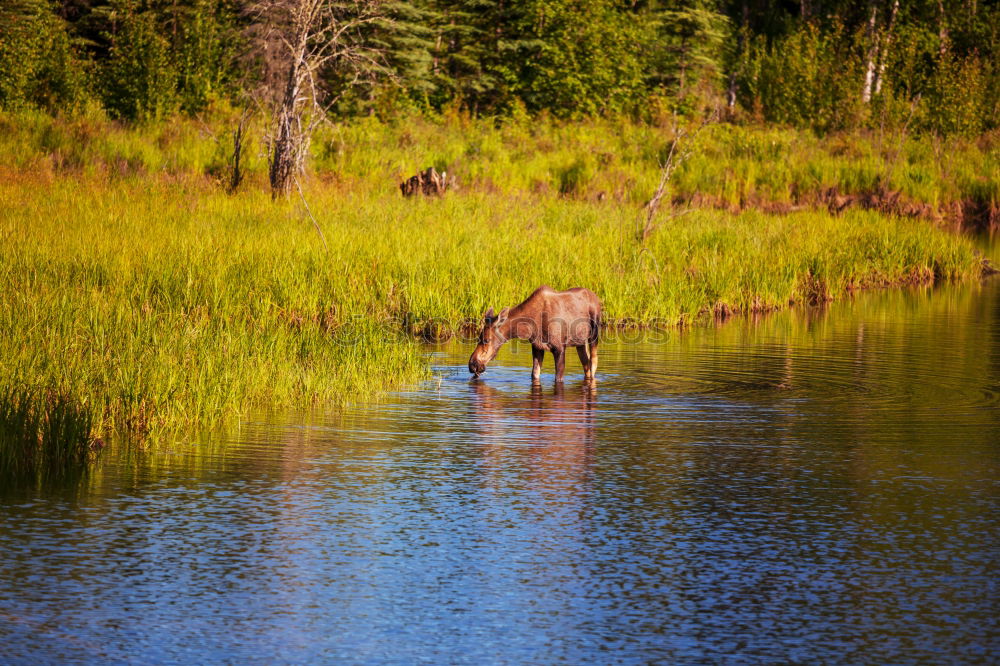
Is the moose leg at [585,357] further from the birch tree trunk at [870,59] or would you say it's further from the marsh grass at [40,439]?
the birch tree trunk at [870,59]

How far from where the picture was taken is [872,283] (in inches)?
1040

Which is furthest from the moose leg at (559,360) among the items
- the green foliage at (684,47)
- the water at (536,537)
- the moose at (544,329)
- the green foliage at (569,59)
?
the green foliage at (684,47)

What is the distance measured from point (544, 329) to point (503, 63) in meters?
35.4

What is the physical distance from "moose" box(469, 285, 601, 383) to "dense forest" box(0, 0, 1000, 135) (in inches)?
754

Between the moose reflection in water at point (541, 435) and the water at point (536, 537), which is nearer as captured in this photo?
the water at point (536, 537)

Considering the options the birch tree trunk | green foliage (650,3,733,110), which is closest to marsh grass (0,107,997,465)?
the birch tree trunk

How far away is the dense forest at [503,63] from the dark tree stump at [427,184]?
636 centimetres

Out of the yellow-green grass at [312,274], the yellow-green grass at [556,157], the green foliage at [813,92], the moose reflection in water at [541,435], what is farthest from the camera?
the green foliage at [813,92]

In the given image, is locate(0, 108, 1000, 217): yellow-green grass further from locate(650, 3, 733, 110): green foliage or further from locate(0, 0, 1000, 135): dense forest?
locate(650, 3, 733, 110): green foliage

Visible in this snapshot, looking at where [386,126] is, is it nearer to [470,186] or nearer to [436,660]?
[470,186]

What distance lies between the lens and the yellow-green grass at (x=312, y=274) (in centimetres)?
1250

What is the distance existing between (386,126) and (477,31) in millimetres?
13586

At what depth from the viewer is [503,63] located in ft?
161

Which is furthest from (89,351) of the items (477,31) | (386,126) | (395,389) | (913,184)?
(477,31)
